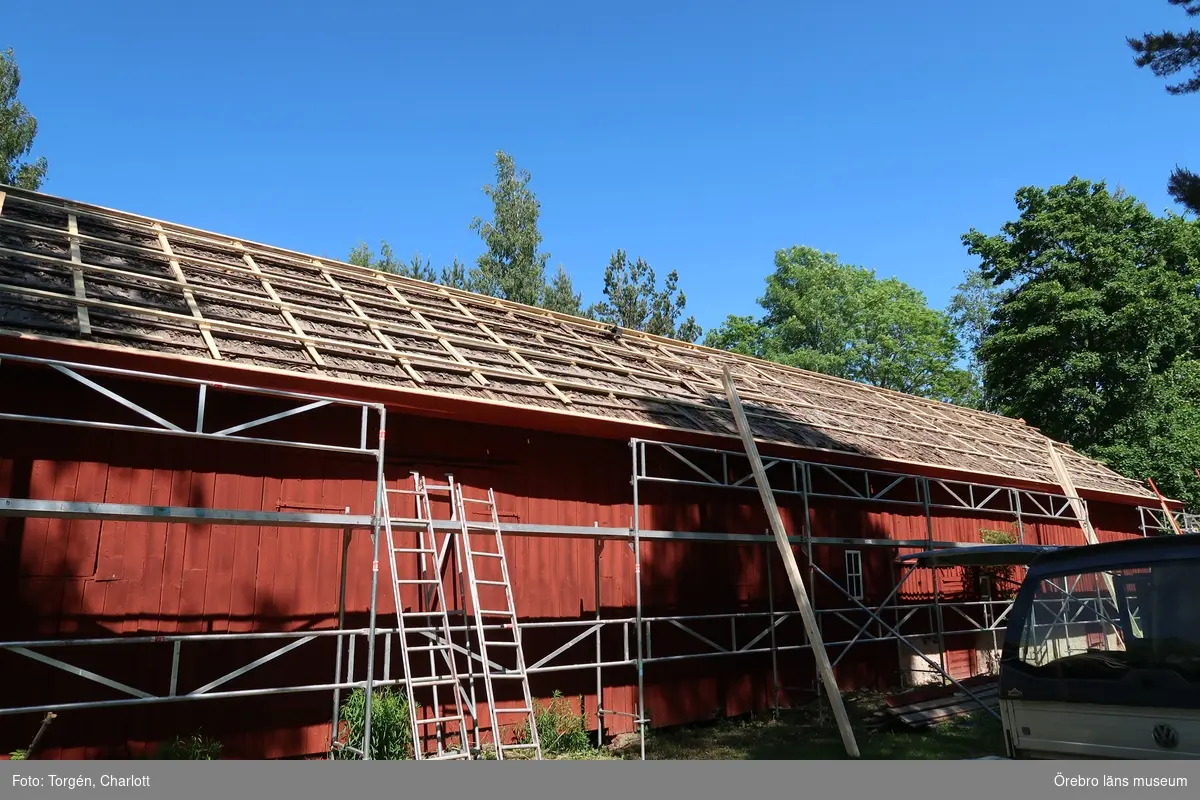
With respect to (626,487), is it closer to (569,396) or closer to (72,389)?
(569,396)

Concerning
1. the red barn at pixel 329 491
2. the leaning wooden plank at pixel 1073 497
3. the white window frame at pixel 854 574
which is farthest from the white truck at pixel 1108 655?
the leaning wooden plank at pixel 1073 497

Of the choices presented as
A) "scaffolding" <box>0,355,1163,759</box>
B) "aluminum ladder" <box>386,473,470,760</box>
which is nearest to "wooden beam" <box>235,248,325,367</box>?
"scaffolding" <box>0,355,1163,759</box>

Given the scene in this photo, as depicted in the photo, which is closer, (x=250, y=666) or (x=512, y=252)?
(x=250, y=666)

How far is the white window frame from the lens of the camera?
49.0ft

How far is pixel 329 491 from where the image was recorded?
9195 mm

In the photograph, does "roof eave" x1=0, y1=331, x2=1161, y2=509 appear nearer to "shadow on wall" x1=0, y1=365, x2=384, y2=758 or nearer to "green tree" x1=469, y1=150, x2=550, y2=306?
"shadow on wall" x1=0, y1=365, x2=384, y2=758

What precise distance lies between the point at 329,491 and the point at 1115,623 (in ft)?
24.7

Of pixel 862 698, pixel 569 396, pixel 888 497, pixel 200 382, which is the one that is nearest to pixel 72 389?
pixel 200 382

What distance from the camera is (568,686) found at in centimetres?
1047

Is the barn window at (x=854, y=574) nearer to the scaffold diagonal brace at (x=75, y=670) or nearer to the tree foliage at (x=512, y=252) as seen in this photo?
the scaffold diagonal brace at (x=75, y=670)

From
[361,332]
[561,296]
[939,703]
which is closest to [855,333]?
[561,296]

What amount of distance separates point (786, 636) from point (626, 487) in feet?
13.9

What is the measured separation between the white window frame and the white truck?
30.3 feet

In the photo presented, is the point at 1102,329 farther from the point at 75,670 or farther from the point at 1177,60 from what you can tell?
the point at 75,670
